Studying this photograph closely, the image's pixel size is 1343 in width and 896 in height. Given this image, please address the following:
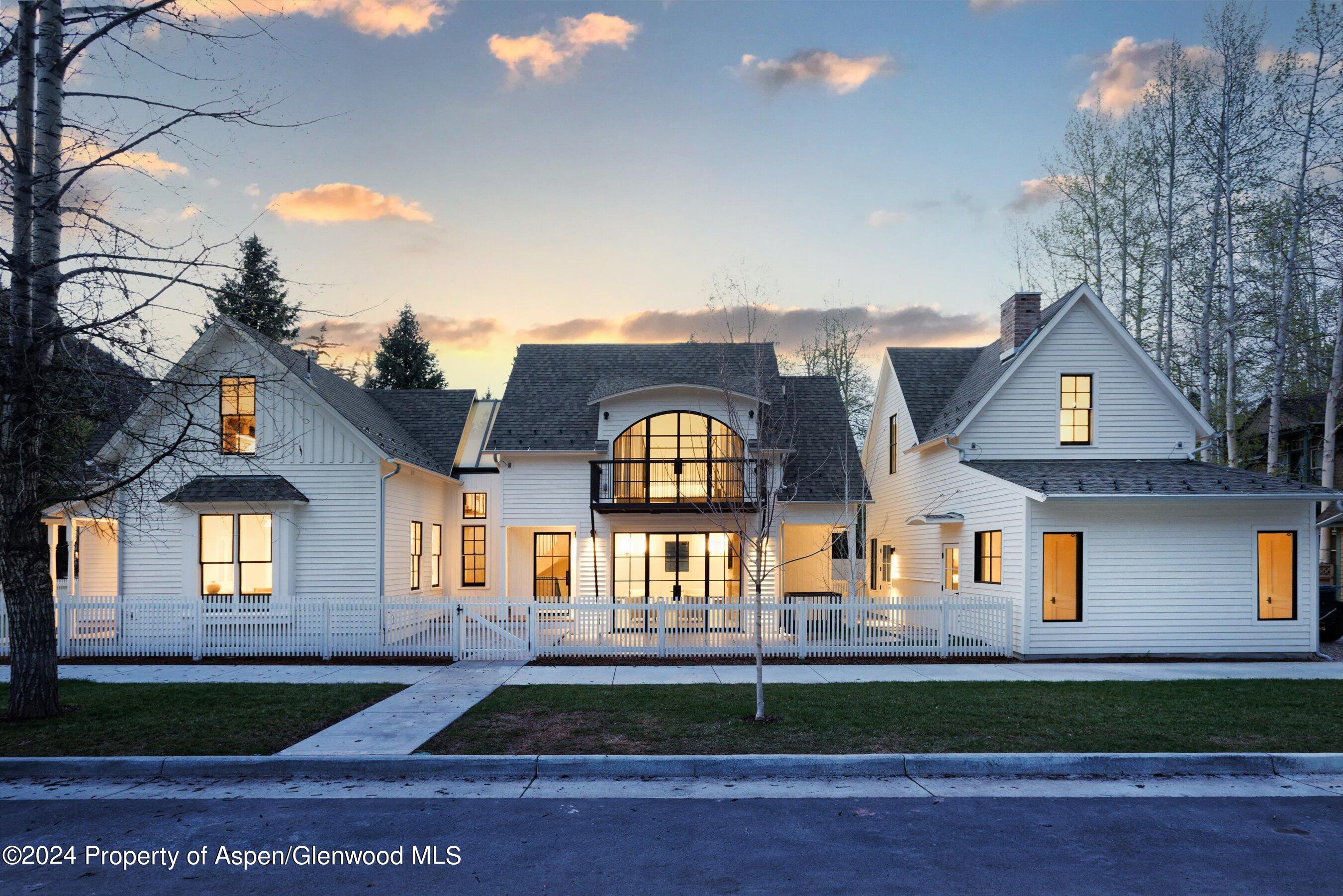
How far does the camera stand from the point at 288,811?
24.1 ft

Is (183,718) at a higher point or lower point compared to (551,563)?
lower

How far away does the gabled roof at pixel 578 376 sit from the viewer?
21.8 meters

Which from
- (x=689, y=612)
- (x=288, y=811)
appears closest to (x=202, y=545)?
(x=689, y=612)

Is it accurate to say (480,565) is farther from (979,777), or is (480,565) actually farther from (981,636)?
(979,777)

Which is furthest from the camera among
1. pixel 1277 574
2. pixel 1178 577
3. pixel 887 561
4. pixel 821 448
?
pixel 887 561

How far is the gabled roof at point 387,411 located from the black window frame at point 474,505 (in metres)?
1.09

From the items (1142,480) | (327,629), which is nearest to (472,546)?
(327,629)

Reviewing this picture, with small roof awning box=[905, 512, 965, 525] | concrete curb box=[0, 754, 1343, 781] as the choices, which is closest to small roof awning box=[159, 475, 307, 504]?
concrete curb box=[0, 754, 1343, 781]

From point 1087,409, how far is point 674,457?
980cm

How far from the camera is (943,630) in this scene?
16.6 m

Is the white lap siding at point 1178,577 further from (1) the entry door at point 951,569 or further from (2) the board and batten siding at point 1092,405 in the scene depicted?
(1) the entry door at point 951,569

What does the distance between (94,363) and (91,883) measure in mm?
7074

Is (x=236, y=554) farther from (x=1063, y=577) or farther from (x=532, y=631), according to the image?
(x=1063, y=577)

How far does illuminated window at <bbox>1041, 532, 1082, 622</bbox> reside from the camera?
55.9ft
